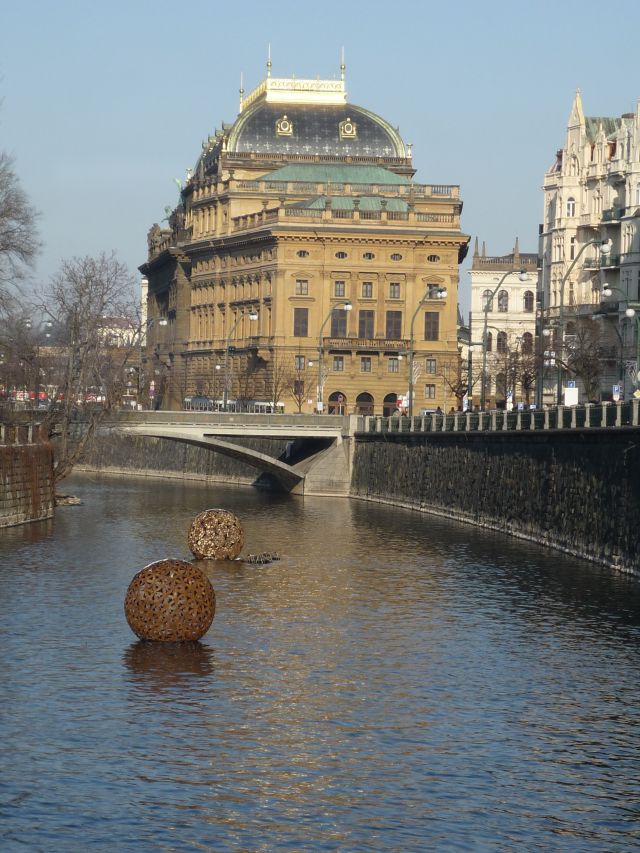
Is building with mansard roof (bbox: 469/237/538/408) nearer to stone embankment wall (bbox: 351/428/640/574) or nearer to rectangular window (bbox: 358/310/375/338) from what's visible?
rectangular window (bbox: 358/310/375/338)

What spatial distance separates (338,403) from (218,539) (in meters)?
99.9

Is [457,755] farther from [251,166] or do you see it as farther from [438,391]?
[251,166]

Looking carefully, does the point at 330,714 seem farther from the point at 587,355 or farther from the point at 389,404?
the point at 389,404

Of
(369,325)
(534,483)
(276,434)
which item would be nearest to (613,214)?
(369,325)

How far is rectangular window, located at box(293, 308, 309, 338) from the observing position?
6304 inches

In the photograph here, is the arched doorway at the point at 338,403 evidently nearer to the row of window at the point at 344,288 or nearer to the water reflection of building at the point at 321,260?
the water reflection of building at the point at 321,260

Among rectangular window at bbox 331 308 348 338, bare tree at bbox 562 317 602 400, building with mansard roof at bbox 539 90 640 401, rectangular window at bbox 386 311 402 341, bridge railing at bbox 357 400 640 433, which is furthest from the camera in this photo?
rectangular window at bbox 331 308 348 338

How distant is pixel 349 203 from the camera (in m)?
163

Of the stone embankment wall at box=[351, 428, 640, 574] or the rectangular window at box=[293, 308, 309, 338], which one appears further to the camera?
the rectangular window at box=[293, 308, 309, 338]

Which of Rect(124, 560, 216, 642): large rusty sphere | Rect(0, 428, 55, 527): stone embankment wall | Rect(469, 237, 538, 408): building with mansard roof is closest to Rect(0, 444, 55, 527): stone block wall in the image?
Rect(0, 428, 55, 527): stone embankment wall

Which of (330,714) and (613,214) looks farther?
(613,214)

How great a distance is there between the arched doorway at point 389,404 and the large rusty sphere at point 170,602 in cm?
12111

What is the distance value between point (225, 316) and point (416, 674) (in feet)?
457

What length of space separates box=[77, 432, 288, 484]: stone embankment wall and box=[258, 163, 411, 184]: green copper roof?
149 feet
